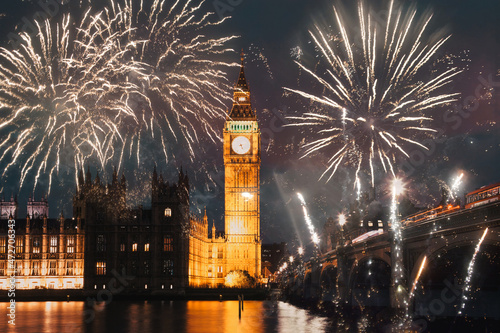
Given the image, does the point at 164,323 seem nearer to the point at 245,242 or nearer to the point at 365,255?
the point at 365,255

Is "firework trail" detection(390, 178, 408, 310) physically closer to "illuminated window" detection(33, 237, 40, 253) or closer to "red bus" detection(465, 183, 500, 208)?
"red bus" detection(465, 183, 500, 208)

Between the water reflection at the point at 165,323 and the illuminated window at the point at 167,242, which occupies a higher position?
the illuminated window at the point at 167,242

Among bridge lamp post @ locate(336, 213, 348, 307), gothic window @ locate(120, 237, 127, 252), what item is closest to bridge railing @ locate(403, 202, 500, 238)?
bridge lamp post @ locate(336, 213, 348, 307)

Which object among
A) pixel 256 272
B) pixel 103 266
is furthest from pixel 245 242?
pixel 103 266

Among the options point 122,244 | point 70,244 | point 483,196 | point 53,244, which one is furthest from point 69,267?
point 483,196

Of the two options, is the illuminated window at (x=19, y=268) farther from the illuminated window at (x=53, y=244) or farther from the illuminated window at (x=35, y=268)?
the illuminated window at (x=53, y=244)

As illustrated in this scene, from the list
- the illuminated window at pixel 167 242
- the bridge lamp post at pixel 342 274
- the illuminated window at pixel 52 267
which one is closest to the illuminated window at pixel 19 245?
the illuminated window at pixel 52 267
